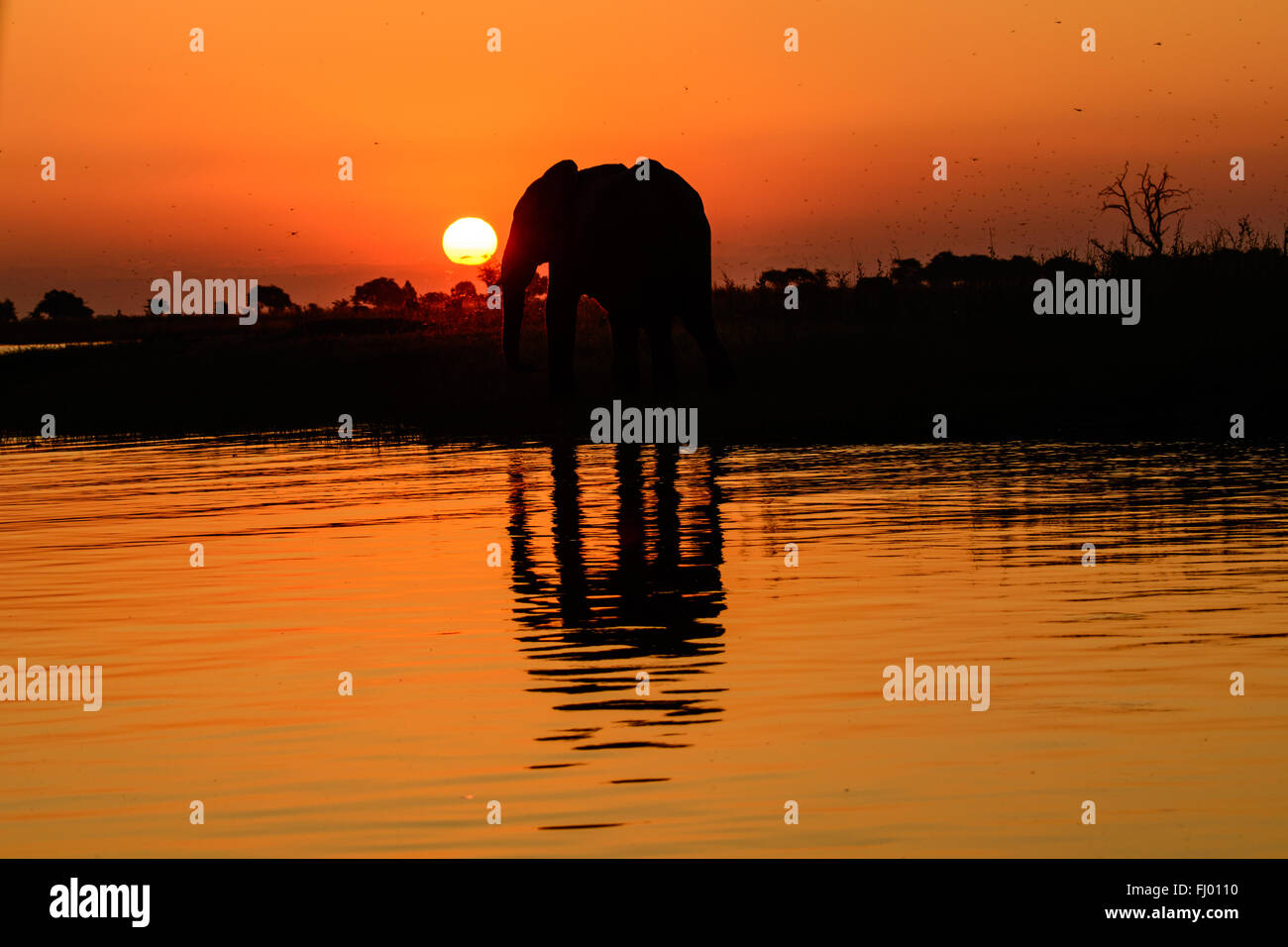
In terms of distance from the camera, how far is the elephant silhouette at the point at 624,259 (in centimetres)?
2452

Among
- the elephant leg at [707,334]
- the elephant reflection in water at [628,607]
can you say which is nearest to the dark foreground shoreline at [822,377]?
the elephant leg at [707,334]

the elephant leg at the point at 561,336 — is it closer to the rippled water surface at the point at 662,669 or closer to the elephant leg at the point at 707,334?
the elephant leg at the point at 707,334

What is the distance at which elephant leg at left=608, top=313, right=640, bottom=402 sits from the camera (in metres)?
24.7

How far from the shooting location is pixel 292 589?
1183 centimetres

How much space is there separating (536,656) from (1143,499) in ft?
24.0

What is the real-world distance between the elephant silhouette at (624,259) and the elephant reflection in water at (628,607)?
8.35m

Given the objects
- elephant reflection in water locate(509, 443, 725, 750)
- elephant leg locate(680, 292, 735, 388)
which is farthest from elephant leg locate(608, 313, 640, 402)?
elephant reflection in water locate(509, 443, 725, 750)

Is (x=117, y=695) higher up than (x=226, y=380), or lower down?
lower down

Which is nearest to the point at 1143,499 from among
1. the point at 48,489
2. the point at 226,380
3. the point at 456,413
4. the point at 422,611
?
the point at 422,611

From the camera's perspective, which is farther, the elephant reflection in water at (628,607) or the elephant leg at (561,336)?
the elephant leg at (561,336)

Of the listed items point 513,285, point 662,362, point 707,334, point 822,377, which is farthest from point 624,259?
point 822,377

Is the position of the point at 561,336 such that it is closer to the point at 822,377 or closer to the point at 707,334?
the point at 707,334

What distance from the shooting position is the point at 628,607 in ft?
35.1
